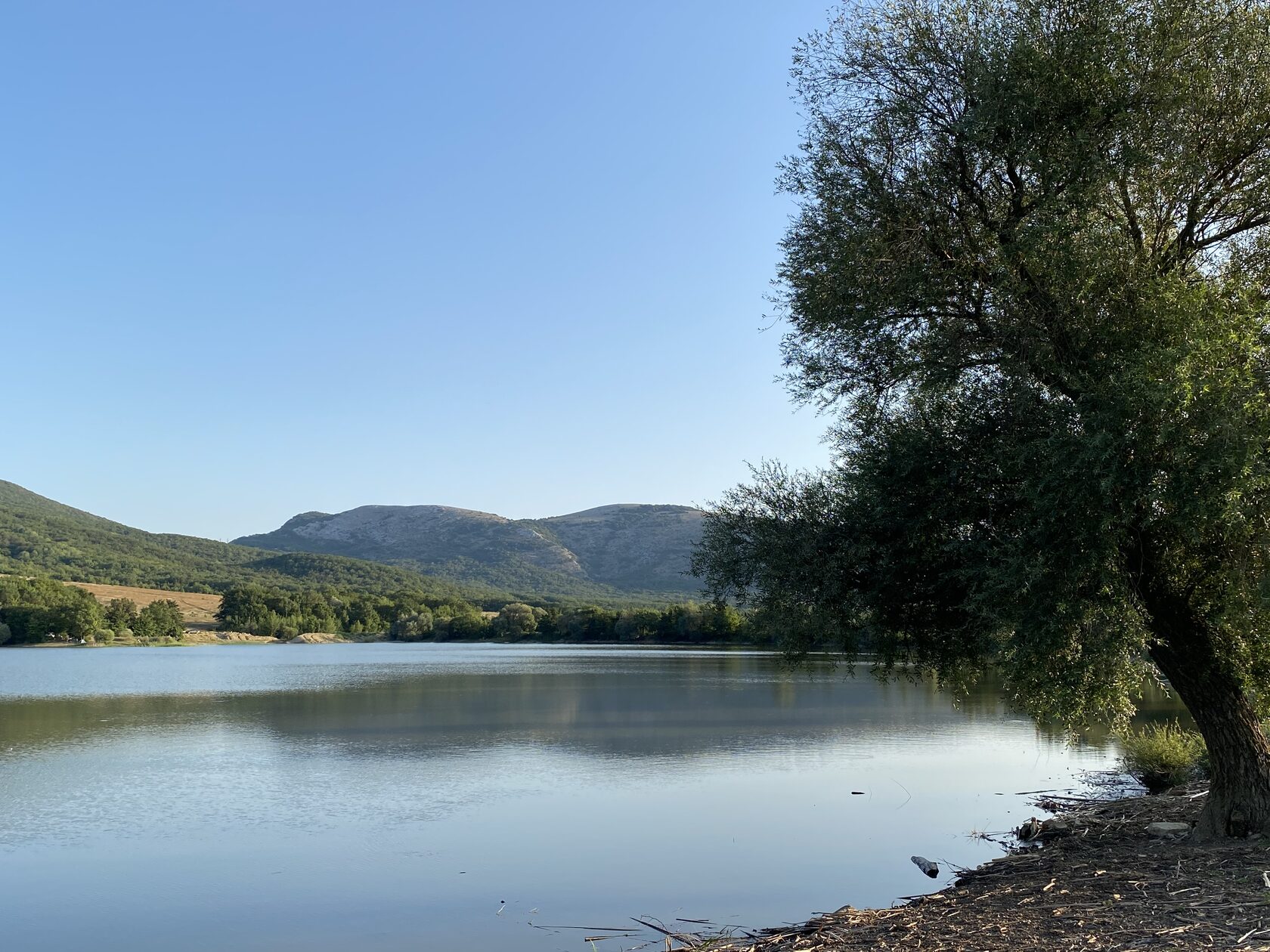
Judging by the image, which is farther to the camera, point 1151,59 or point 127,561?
point 127,561

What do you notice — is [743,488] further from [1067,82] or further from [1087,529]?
[1067,82]

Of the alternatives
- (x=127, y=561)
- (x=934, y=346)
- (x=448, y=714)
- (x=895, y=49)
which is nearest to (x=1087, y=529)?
(x=934, y=346)

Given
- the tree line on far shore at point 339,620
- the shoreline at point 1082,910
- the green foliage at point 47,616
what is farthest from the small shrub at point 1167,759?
the green foliage at point 47,616

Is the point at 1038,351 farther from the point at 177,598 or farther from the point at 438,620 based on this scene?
the point at 177,598

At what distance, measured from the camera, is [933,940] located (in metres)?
8.30

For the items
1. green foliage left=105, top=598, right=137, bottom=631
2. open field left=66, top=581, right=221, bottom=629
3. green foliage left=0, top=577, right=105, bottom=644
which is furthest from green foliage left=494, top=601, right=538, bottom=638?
green foliage left=0, top=577, right=105, bottom=644

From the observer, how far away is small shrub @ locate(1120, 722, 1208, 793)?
18.3m

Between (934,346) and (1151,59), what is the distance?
4209 millimetres

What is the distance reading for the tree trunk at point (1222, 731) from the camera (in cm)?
1127

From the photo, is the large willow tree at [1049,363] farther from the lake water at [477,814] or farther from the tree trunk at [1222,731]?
the lake water at [477,814]

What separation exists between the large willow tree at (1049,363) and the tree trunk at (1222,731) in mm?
28

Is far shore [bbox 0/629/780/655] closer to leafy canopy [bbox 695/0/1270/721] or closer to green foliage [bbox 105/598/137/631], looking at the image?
green foliage [bbox 105/598/137/631]

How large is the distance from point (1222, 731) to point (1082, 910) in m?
4.08

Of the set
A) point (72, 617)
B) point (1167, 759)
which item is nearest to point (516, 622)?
point (72, 617)
